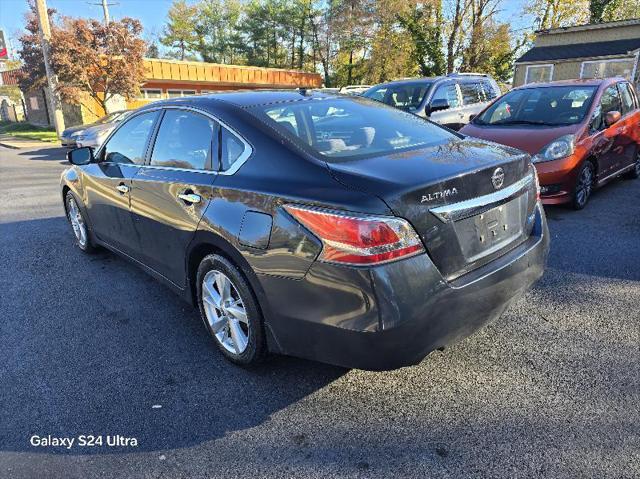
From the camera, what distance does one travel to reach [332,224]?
2.15 metres

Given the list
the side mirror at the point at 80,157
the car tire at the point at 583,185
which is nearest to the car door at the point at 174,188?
the side mirror at the point at 80,157

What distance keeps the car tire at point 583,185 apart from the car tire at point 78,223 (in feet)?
18.6

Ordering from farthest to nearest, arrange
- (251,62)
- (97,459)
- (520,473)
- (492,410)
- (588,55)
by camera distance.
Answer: (251,62) < (588,55) < (492,410) < (97,459) < (520,473)

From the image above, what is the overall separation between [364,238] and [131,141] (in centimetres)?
261

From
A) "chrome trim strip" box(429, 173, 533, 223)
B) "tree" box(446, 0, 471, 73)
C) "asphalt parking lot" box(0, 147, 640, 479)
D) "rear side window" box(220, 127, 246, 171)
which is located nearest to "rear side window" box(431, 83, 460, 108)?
"asphalt parking lot" box(0, 147, 640, 479)

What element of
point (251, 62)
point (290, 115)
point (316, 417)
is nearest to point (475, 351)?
point (316, 417)

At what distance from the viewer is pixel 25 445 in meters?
2.33

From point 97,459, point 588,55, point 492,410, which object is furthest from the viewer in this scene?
point 588,55

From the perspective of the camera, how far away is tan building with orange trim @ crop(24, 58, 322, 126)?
2366cm

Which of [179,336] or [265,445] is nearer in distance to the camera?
[265,445]

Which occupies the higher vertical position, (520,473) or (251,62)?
(251,62)

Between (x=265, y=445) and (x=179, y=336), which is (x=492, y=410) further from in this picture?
(x=179, y=336)

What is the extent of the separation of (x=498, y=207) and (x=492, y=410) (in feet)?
3.51

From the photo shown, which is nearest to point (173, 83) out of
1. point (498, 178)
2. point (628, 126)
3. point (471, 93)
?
point (471, 93)
